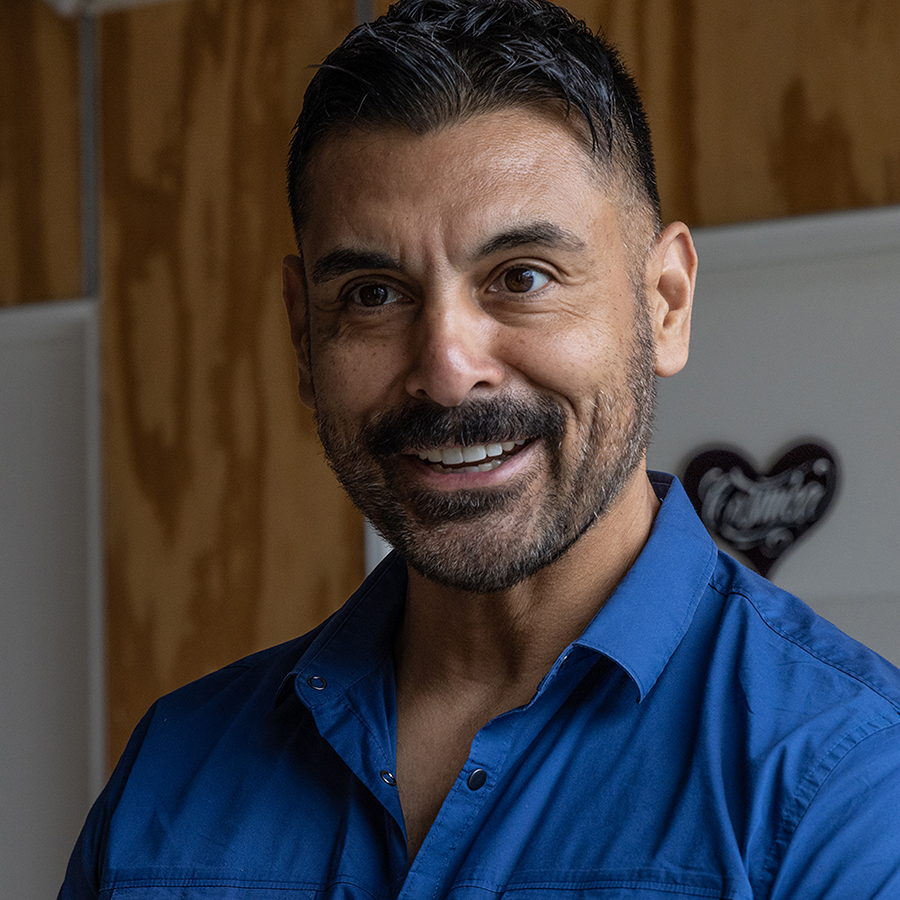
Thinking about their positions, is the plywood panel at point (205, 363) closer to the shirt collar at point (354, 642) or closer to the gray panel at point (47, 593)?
the gray panel at point (47, 593)

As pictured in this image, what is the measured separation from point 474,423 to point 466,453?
36 mm

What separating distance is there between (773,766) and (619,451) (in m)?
0.32

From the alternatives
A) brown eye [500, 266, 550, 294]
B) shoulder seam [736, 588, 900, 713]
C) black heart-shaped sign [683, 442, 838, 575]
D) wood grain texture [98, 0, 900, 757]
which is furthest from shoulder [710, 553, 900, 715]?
wood grain texture [98, 0, 900, 757]

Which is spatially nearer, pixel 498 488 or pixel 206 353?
pixel 498 488

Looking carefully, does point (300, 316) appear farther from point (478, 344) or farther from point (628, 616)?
point (628, 616)

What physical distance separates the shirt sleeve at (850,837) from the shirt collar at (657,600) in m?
0.18

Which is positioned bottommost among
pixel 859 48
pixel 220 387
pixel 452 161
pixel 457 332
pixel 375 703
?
pixel 375 703

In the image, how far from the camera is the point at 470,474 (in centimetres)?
108

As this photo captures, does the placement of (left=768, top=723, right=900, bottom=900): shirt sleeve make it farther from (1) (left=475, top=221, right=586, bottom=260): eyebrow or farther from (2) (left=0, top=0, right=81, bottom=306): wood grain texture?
(2) (left=0, top=0, right=81, bottom=306): wood grain texture

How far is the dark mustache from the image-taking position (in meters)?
1.05

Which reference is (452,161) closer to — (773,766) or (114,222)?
(773,766)

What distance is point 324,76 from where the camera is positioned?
1.18 m

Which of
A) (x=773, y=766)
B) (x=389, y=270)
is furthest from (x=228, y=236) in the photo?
(x=773, y=766)

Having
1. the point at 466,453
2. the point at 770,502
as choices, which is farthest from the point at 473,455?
the point at 770,502
